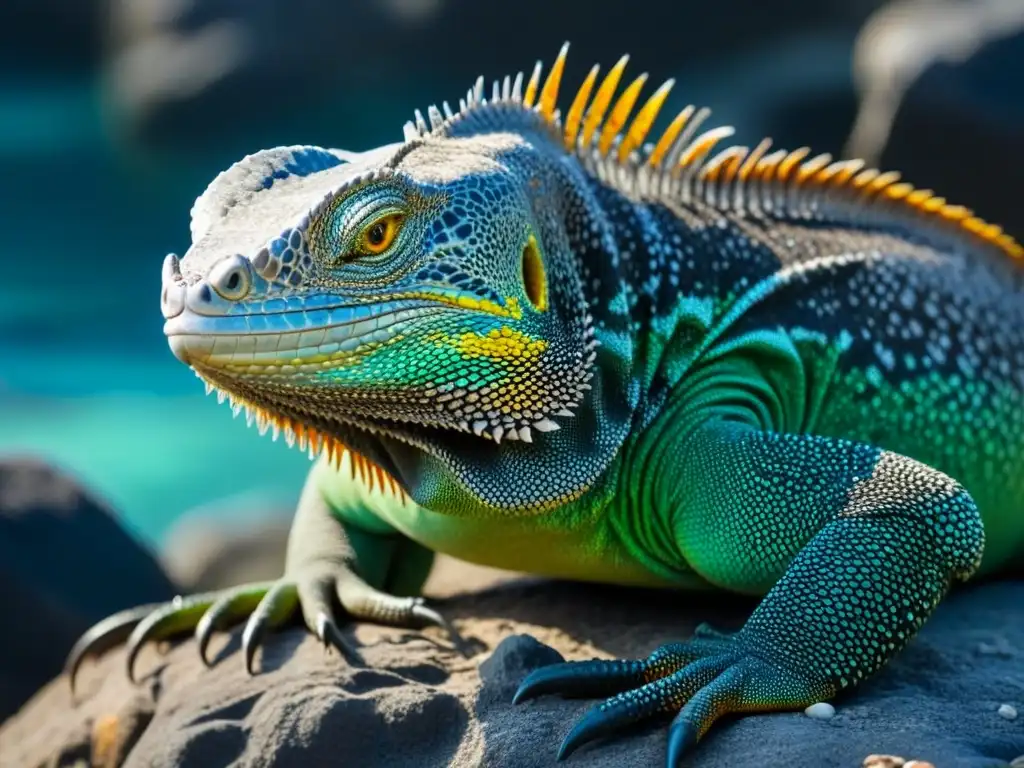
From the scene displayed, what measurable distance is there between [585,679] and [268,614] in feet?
5.26

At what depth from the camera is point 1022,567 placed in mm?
5445

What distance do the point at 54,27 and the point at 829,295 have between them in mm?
25164

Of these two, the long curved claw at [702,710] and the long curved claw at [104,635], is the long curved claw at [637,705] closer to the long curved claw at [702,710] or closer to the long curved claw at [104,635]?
the long curved claw at [702,710]

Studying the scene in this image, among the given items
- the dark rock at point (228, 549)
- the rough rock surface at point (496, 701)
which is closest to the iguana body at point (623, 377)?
the rough rock surface at point (496, 701)

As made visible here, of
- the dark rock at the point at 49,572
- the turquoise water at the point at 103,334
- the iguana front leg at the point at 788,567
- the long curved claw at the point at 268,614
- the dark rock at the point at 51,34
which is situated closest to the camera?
the iguana front leg at the point at 788,567

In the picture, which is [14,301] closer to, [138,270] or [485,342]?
[138,270]

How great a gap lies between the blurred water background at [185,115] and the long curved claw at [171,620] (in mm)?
8986

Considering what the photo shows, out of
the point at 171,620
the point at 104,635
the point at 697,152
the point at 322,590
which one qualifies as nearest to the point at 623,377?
the point at 697,152

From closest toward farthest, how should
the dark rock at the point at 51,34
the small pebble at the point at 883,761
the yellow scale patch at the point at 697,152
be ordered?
1. the small pebble at the point at 883,761
2. the yellow scale patch at the point at 697,152
3. the dark rock at the point at 51,34

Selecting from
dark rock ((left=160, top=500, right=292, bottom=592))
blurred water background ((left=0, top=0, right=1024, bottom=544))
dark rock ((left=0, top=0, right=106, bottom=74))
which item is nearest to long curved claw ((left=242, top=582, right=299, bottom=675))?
dark rock ((left=160, top=500, right=292, bottom=592))

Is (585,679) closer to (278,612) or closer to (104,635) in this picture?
(278,612)

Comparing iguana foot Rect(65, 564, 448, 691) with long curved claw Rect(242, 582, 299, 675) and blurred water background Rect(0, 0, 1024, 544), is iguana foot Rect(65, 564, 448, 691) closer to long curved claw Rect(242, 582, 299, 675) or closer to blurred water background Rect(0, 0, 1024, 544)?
long curved claw Rect(242, 582, 299, 675)

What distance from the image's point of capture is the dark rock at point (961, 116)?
952 cm

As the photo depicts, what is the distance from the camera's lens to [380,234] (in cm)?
390
